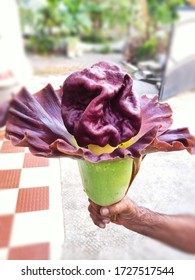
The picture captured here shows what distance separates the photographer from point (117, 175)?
0.33m

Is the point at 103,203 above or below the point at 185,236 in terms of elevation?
above

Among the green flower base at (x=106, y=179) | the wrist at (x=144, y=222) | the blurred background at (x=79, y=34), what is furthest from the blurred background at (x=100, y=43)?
the wrist at (x=144, y=222)

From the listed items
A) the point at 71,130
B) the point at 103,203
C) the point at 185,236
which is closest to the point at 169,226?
the point at 185,236

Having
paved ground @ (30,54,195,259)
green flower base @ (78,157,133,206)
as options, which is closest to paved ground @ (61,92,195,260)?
paved ground @ (30,54,195,259)

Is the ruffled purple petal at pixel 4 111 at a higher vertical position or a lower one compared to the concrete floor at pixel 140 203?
higher

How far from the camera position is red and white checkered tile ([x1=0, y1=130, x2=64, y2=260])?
506mm

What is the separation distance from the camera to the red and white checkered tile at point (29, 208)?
51cm

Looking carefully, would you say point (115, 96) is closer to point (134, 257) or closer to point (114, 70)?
point (114, 70)

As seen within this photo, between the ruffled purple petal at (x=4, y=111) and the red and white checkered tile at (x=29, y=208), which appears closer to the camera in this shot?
the ruffled purple petal at (x=4, y=111)

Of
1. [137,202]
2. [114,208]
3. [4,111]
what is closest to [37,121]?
[4,111]

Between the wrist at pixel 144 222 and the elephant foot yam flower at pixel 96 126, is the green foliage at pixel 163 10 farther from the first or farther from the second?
the wrist at pixel 144 222

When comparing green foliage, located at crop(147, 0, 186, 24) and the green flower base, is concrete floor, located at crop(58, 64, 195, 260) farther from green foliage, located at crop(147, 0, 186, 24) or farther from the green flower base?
green foliage, located at crop(147, 0, 186, 24)

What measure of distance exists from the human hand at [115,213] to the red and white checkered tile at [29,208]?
12 centimetres
